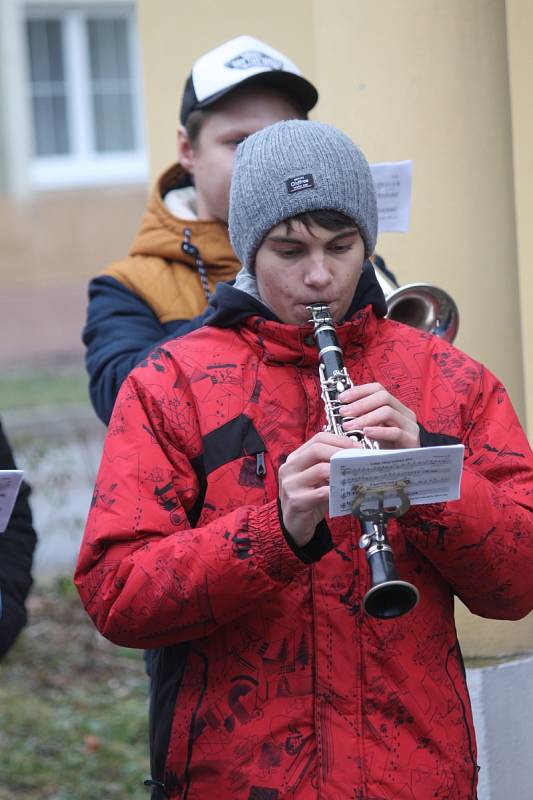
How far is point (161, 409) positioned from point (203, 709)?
523 millimetres

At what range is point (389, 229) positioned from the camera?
327 centimetres

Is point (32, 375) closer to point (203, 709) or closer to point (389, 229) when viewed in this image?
point (389, 229)

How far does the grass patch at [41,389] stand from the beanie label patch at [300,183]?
11260mm

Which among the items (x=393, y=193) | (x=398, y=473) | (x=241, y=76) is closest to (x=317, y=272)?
(x=398, y=473)

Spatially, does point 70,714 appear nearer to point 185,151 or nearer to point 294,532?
point 185,151

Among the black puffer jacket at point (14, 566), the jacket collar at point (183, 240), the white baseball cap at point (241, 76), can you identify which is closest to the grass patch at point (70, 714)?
the black puffer jacket at point (14, 566)

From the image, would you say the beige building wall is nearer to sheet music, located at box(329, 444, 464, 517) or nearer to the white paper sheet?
the white paper sheet

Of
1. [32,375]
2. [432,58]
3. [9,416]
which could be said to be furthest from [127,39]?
[432,58]

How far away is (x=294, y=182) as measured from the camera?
230 centimetres

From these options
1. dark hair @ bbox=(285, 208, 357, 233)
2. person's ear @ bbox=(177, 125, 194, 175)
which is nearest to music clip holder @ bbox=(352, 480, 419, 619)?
dark hair @ bbox=(285, 208, 357, 233)

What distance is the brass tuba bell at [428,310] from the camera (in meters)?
3.08

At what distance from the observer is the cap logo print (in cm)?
304

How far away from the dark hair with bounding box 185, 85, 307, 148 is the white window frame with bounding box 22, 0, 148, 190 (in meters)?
14.7

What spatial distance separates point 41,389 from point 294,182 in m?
12.7
